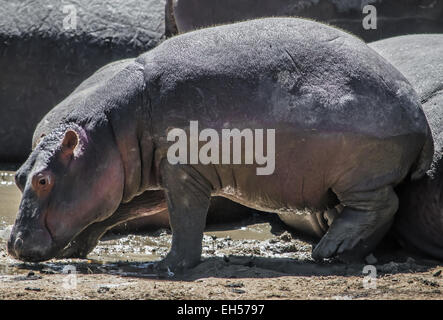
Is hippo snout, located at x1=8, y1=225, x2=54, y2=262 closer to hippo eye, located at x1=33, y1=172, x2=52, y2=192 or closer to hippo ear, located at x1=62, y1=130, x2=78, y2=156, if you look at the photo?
hippo eye, located at x1=33, y1=172, x2=52, y2=192

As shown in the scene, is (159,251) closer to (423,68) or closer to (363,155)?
(363,155)

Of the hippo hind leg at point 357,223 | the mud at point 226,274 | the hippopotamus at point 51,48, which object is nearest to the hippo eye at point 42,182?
the mud at point 226,274

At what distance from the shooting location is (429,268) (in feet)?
18.1

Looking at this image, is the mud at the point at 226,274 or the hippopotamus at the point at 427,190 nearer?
the mud at the point at 226,274

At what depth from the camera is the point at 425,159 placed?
18.9ft

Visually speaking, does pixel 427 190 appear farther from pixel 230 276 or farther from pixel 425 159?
pixel 230 276

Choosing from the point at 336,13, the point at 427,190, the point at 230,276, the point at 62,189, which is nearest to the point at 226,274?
the point at 230,276

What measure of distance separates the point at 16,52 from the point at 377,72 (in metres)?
4.34

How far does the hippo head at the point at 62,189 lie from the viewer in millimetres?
5441

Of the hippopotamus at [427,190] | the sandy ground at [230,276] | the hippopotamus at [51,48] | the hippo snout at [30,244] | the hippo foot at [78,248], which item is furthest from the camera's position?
the hippopotamus at [51,48]

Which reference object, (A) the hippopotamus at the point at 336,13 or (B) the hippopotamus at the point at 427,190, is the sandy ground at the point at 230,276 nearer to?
(B) the hippopotamus at the point at 427,190

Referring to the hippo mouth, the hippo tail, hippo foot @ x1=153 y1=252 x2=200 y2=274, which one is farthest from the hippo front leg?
the hippo tail

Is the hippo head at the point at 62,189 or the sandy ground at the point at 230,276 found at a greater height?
the hippo head at the point at 62,189

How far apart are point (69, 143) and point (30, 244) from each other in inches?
25.8
